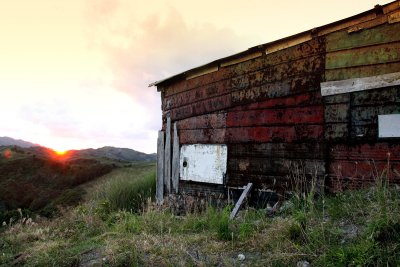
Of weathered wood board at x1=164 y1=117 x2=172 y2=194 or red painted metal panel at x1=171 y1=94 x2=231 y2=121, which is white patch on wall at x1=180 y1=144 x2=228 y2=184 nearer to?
weathered wood board at x1=164 y1=117 x2=172 y2=194

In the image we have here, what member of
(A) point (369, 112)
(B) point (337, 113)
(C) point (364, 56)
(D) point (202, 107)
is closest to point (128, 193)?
(D) point (202, 107)

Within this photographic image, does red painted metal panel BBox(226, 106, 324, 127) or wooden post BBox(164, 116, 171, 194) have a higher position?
red painted metal panel BBox(226, 106, 324, 127)

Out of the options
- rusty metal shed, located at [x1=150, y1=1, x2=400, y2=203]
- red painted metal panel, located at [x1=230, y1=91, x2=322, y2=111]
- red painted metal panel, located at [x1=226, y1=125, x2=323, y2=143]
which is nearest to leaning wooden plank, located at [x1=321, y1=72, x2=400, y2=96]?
rusty metal shed, located at [x1=150, y1=1, x2=400, y2=203]

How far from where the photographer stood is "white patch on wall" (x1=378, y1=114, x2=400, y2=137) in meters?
5.84

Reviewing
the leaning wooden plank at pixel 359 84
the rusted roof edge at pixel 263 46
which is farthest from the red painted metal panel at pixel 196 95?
the leaning wooden plank at pixel 359 84

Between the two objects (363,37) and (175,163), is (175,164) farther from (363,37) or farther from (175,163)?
(363,37)

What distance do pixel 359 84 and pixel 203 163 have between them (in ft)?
14.7

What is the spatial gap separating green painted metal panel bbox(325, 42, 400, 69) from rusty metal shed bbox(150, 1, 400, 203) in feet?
0.05

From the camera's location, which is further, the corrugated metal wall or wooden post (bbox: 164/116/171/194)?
wooden post (bbox: 164/116/171/194)

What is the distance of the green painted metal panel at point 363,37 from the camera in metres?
6.05

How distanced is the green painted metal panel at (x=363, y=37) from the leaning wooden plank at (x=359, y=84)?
0.64m

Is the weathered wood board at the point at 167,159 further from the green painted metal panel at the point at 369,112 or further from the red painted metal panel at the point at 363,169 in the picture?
the green painted metal panel at the point at 369,112

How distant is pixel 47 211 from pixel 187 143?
911 cm

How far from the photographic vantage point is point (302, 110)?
7090 millimetres
